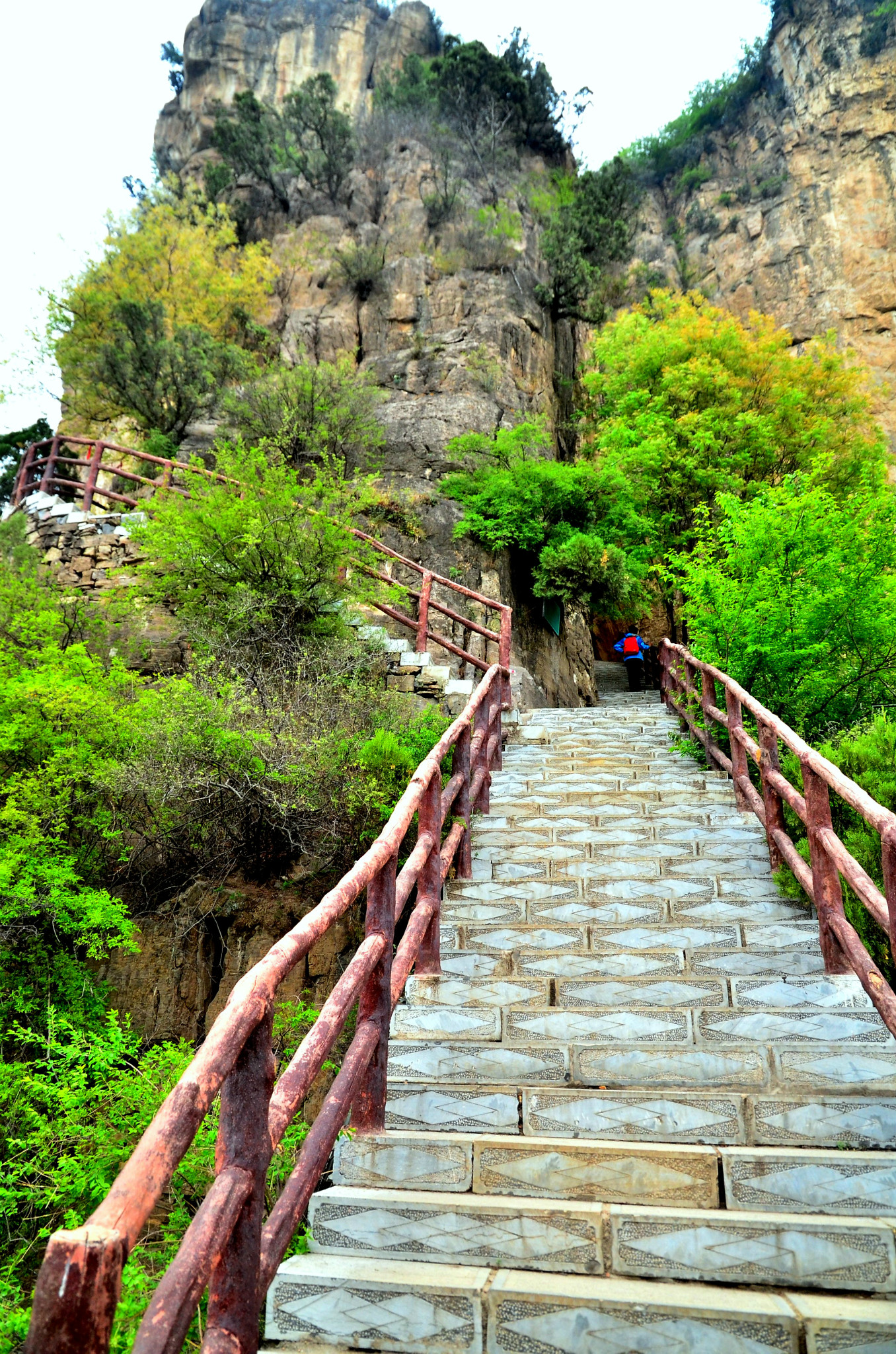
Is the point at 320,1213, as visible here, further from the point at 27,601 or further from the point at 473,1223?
the point at 27,601

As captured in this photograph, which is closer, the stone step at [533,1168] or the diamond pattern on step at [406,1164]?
the stone step at [533,1168]

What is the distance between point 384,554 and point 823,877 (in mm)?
8526

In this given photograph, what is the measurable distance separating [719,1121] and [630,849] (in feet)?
8.77

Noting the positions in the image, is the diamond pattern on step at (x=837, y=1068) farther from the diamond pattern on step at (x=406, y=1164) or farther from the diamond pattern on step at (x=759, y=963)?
the diamond pattern on step at (x=406, y=1164)

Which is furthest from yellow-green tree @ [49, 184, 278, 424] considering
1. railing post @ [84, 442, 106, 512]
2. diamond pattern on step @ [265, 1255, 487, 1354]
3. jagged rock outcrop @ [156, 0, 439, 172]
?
diamond pattern on step @ [265, 1255, 487, 1354]

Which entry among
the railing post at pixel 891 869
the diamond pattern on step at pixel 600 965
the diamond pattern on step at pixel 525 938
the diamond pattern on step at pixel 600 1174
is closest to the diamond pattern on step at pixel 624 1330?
the diamond pattern on step at pixel 600 1174

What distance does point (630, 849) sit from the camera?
5.67 metres

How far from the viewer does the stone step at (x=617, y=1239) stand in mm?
2398

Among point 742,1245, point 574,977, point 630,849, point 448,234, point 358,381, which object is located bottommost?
point 742,1245

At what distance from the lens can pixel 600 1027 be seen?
3693 millimetres

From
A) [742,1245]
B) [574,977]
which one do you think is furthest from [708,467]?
[742,1245]

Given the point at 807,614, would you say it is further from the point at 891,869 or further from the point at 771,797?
the point at 891,869

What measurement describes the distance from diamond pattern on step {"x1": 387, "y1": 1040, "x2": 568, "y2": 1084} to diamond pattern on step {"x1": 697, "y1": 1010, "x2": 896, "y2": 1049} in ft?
2.25

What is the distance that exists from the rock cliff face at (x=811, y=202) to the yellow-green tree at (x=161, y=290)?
42.8 feet
